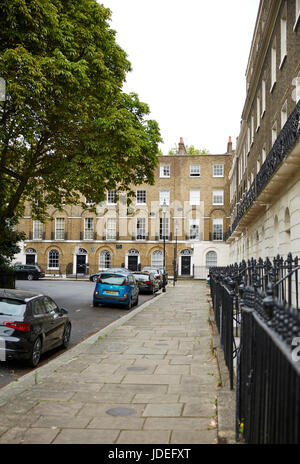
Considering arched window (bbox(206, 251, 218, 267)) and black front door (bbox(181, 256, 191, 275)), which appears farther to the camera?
black front door (bbox(181, 256, 191, 275))

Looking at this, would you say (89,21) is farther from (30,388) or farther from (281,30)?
(30,388)

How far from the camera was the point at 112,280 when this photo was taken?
65.5ft

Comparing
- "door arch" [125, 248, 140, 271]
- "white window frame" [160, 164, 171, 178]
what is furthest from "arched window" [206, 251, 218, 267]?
"white window frame" [160, 164, 171, 178]

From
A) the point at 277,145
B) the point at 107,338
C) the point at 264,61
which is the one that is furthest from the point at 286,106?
the point at 107,338

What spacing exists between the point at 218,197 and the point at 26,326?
46.9 metres

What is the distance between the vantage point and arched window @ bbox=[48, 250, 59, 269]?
54812 mm

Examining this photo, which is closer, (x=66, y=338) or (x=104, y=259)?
(x=66, y=338)

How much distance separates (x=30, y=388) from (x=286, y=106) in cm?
1462

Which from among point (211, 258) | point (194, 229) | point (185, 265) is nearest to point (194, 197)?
point (194, 229)

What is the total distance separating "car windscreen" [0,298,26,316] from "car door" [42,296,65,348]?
93 centimetres

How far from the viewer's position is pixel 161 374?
738cm

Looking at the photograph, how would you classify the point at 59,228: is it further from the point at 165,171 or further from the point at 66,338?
the point at 66,338

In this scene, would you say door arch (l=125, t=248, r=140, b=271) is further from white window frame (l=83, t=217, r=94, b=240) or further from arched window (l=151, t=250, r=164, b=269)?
white window frame (l=83, t=217, r=94, b=240)

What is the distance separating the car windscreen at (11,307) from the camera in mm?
8586
